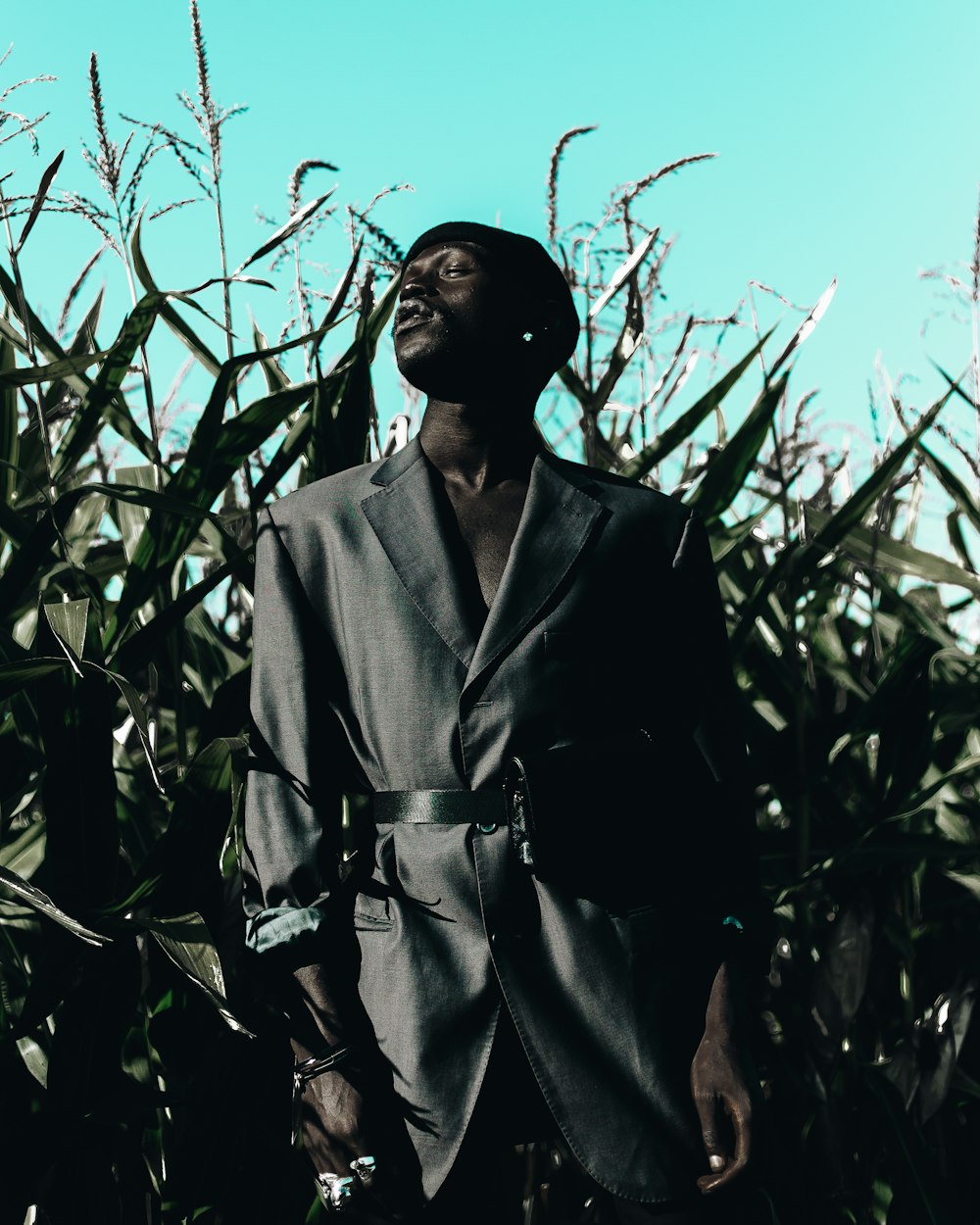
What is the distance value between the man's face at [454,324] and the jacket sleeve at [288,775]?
20 centimetres

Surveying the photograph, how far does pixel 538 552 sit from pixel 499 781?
204mm

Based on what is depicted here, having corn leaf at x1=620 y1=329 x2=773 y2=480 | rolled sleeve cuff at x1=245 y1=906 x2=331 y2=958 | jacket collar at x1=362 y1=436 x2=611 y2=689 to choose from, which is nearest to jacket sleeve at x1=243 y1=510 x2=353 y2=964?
rolled sleeve cuff at x1=245 y1=906 x2=331 y2=958

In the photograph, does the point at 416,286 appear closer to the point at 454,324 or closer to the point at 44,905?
the point at 454,324

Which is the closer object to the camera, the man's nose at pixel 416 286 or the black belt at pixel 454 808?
the black belt at pixel 454 808

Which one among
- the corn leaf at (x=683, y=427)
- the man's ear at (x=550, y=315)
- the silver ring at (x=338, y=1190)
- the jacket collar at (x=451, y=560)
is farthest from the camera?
the corn leaf at (x=683, y=427)

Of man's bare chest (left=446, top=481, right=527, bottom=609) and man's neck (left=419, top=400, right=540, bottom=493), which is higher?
man's neck (left=419, top=400, right=540, bottom=493)

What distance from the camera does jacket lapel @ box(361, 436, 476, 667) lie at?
1105mm

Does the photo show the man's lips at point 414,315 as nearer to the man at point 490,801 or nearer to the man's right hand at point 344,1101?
the man at point 490,801

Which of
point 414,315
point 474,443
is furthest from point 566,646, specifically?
point 414,315

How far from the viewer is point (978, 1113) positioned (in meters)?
1.84

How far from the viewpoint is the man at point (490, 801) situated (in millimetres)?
1023

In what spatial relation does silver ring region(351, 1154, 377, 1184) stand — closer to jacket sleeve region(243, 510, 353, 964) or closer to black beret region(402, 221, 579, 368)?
jacket sleeve region(243, 510, 353, 964)

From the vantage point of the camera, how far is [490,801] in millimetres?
1075

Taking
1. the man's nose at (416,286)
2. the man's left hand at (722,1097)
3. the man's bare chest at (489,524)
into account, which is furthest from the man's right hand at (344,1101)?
the man's nose at (416,286)
